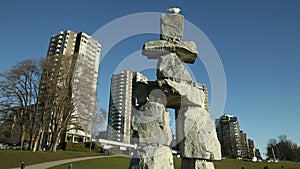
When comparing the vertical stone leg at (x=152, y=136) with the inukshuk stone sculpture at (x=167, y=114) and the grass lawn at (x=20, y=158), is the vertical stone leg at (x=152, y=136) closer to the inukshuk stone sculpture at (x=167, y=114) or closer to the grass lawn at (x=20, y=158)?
the inukshuk stone sculpture at (x=167, y=114)

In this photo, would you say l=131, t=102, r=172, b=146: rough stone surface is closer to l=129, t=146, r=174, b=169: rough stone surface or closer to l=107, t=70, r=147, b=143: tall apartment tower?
l=129, t=146, r=174, b=169: rough stone surface

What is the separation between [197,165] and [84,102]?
72.4 ft

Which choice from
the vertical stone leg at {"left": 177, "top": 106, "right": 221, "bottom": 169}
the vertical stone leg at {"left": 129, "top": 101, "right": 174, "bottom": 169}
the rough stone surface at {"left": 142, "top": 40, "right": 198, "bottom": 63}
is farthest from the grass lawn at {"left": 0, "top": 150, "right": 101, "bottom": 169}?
the vertical stone leg at {"left": 177, "top": 106, "right": 221, "bottom": 169}

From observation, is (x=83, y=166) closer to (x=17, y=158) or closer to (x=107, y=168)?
(x=107, y=168)

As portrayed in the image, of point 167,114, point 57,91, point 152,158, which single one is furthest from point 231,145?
point 152,158

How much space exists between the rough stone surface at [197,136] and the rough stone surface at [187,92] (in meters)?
0.18

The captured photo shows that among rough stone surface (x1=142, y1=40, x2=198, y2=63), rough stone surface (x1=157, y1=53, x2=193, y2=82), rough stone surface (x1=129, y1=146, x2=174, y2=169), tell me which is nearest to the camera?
rough stone surface (x1=129, y1=146, x2=174, y2=169)

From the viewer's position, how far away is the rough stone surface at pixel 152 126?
16.3ft

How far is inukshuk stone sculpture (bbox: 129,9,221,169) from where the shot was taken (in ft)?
16.1

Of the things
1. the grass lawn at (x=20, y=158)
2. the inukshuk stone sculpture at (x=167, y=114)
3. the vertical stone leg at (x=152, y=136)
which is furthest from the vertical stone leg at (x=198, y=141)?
the grass lawn at (x=20, y=158)

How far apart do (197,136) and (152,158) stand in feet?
4.18

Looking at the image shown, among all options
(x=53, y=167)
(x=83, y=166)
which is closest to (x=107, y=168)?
(x=83, y=166)

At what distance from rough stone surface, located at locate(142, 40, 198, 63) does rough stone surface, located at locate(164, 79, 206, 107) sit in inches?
35.6

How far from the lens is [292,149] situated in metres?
71.9
